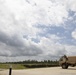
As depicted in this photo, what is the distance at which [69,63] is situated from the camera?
1955 inches

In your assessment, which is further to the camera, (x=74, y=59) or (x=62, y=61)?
(x=62, y=61)

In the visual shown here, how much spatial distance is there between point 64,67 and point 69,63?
1.58 m

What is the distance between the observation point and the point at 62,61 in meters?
51.7

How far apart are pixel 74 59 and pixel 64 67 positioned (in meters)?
3.37

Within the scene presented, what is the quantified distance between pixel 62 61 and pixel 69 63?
95.3 inches

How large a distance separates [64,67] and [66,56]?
239 centimetres

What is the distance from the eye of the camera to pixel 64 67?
50.5 m

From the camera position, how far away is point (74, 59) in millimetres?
48375

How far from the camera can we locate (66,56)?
5091cm

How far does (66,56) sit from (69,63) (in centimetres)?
191

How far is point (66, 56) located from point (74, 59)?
2.89 metres

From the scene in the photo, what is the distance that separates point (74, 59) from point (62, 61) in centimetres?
402
